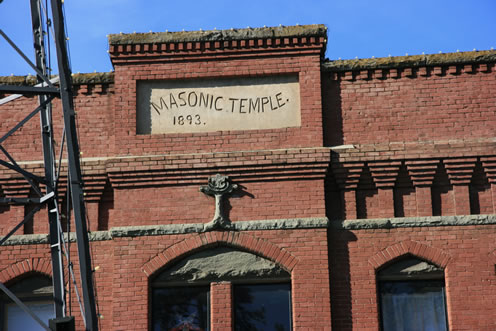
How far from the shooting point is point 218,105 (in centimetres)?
1645

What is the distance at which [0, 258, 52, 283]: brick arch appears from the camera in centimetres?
1593

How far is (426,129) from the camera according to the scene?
1614 centimetres

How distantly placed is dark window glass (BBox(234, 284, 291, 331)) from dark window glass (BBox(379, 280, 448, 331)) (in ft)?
5.06

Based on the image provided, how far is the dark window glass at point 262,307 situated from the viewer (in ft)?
51.1

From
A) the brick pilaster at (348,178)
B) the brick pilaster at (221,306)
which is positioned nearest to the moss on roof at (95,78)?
the brick pilaster at (221,306)

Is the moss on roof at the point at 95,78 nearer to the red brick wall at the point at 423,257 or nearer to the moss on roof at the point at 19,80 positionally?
the moss on roof at the point at 19,80

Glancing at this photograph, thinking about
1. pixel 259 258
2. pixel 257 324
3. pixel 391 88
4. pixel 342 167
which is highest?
pixel 391 88

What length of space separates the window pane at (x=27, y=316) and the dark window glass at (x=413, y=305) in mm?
5395

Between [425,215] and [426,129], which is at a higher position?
[426,129]

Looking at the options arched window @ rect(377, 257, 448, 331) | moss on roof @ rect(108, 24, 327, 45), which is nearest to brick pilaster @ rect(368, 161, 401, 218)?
arched window @ rect(377, 257, 448, 331)

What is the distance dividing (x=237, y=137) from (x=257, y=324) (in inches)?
120

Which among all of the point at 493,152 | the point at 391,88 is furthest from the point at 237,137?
the point at 493,152

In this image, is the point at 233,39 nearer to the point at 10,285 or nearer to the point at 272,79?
the point at 272,79

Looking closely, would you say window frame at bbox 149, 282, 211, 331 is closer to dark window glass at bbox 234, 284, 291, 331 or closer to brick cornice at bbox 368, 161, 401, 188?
dark window glass at bbox 234, 284, 291, 331
